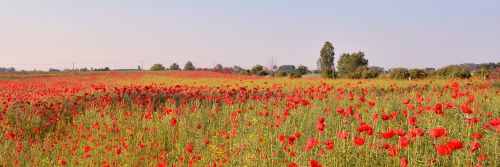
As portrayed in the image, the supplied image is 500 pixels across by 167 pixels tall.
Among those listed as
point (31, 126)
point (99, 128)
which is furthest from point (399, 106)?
point (31, 126)

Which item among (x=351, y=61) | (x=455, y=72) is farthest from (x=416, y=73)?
(x=351, y=61)

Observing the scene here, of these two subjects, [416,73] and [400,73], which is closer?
[416,73]

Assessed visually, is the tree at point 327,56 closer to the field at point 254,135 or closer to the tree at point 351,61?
the tree at point 351,61

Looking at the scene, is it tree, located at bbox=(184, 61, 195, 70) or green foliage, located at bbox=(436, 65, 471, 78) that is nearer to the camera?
green foliage, located at bbox=(436, 65, 471, 78)

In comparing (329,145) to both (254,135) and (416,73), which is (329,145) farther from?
(416,73)

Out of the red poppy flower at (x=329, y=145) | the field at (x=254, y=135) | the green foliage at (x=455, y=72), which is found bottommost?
the field at (x=254, y=135)

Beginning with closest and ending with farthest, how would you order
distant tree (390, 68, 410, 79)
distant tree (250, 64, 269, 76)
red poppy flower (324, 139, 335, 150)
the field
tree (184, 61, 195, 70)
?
red poppy flower (324, 139, 335, 150), the field, distant tree (390, 68, 410, 79), distant tree (250, 64, 269, 76), tree (184, 61, 195, 70)

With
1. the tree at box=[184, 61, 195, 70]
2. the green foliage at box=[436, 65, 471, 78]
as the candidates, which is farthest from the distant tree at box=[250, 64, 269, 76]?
the green foliage at box=[436, 65, 471, 78]

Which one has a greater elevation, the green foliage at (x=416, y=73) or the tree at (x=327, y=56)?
the tree at (x=327, y=56)

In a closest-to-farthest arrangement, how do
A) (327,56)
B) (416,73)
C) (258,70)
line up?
(416,73) < (258,70) < (327,56)

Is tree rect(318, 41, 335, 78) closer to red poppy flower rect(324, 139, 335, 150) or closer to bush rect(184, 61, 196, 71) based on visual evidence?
bush rect(184, 61, 196, 71)

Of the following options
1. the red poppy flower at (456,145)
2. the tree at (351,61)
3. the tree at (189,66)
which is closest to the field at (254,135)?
the red poppy flower at (456,145)

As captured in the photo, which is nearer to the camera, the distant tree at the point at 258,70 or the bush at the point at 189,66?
the distant tree at the point at 258,70

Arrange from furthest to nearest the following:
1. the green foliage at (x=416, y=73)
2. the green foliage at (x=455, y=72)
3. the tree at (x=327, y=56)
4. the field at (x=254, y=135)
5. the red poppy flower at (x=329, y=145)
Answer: the tree at (x=327, y=56) → the green foliage at (x=416, y=73) → the green foliage at (x=455, y=72) → the field at (x=254, y=135) → the red poppy flower at (x=329, y=145)
